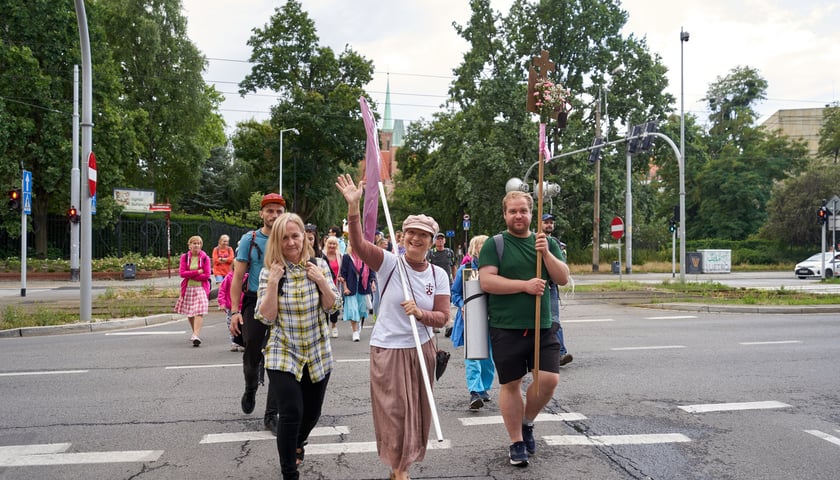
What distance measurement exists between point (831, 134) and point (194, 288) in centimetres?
6089

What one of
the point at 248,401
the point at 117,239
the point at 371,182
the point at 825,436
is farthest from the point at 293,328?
the point at 117,239

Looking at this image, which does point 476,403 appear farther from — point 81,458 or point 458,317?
point 81,458

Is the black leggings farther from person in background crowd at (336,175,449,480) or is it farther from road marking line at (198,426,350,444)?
road marking line at (198,426,350,444)

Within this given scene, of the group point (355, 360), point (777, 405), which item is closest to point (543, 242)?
point (777, 405)

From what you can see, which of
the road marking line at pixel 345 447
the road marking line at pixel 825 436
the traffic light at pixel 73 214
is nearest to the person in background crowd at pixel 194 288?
the road marking line at pixel 345 447

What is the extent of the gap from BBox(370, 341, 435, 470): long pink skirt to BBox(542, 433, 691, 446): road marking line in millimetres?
1587

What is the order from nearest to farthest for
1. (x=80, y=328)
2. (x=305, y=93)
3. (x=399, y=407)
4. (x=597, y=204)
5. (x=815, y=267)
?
(x=399, y=407)
(x=80, y=328)
(x=815, y=267)
(x=597, y=204)
(x=305, y=93)

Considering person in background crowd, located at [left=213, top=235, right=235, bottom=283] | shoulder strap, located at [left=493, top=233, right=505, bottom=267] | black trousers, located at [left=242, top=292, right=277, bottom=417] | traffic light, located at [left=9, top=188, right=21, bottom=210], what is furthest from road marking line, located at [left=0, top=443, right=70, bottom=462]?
traffic light, located at [left=9, top=188, right=21, bottom=210]

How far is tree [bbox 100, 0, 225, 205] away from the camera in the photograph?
39.2 metres

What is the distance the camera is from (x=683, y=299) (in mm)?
18062

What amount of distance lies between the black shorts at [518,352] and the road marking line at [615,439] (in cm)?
89

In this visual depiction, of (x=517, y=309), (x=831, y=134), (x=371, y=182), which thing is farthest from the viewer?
(x=831, y=134)

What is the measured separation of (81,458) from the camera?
461 centimetres

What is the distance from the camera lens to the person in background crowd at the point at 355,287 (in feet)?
34.1
